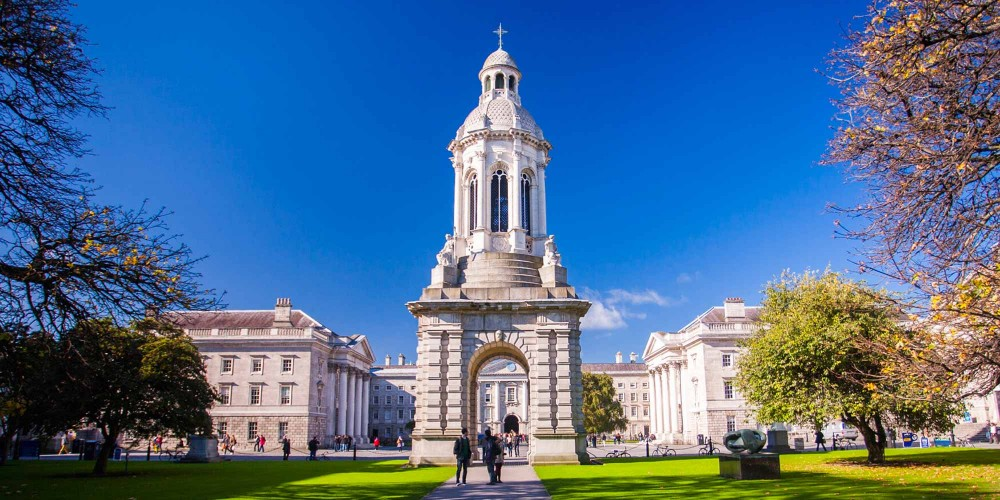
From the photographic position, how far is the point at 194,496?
1812 centimetres

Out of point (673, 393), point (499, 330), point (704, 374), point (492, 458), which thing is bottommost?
point (492, 458)

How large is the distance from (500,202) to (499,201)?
0.07 m

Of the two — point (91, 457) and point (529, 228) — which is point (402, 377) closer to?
point (91, 457)

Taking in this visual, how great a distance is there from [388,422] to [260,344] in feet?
163

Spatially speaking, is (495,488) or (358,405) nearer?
(495,488)

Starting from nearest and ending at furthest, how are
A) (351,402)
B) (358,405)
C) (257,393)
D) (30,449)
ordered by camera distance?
(30,449) < (257,393) < (351,402) < (358,405)

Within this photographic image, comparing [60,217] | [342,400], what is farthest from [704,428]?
[60,217]

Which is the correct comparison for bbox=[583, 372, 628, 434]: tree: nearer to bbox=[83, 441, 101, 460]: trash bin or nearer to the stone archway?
the stone archway

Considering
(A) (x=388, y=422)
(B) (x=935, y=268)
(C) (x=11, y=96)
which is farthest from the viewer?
(A) (x=388, y=422)

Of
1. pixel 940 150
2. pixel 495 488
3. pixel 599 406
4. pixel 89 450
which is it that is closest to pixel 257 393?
pixel 89 450

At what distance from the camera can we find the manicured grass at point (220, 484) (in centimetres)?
1862

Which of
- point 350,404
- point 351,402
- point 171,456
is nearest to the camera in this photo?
point 171,456

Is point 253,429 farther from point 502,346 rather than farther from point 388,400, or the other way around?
point 388,400

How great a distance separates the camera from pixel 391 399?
374 ft
